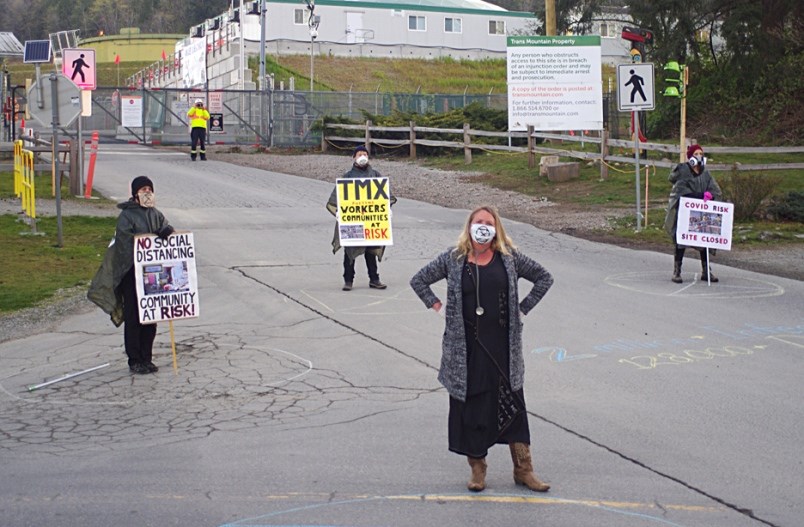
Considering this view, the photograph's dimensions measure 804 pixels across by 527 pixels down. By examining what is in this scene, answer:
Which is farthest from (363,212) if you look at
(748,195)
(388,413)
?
(748,195)

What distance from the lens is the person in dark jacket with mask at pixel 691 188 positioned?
1514cm

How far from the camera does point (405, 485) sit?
6.91 metres

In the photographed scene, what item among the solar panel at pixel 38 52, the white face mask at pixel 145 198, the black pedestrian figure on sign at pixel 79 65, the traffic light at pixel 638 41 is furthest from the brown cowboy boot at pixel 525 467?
the traffic light at pixel 638 41

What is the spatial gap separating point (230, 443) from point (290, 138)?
3666 cm

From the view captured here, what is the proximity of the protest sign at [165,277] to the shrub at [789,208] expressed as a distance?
13.9m

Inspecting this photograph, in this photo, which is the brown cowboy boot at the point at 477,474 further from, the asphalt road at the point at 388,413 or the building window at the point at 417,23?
the building window at the point at 417,23

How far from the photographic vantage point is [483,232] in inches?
267

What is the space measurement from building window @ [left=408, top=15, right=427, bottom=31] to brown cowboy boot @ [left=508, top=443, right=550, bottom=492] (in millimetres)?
71123

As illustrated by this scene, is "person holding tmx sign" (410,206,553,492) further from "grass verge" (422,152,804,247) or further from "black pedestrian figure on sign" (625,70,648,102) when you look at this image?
"black pedestrian figure on sign" (625,70,648,102)

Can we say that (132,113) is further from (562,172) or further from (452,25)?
(452,25)

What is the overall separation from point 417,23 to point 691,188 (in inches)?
2468

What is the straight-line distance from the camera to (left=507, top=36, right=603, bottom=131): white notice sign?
29.8m

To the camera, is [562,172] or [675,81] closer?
[675,81]

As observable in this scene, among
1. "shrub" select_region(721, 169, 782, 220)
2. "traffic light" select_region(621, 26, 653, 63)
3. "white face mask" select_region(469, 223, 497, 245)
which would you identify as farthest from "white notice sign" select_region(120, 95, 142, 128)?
"white face mask" select_region(469, 223, 497, 245)
